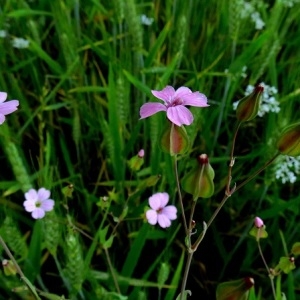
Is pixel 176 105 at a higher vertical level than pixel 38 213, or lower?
higher

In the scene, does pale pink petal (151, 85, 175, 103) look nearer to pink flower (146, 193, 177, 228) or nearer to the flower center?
the flower center

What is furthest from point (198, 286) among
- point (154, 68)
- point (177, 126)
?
point (177, 126)

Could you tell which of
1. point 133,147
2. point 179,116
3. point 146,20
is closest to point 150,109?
point 179,116

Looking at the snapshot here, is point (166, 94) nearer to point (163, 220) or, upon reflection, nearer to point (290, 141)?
point (290, 141)

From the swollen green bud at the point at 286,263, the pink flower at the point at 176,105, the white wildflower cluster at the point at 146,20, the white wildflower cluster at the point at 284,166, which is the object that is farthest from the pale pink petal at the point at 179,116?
the white wildflower cluster at the point at 146,20

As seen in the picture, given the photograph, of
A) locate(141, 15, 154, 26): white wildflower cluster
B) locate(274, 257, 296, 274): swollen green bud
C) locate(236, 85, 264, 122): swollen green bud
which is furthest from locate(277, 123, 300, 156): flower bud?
locate(141, 15, 154, 26): white wildflower cluster

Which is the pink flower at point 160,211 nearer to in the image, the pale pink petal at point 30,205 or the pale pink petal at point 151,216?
the pale pink petal at point 151,216
